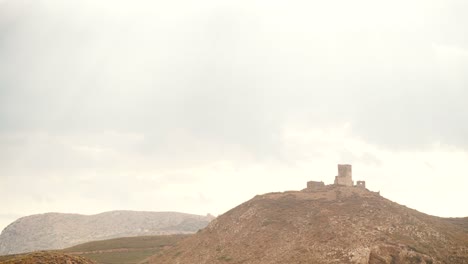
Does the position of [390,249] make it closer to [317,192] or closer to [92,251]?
[317,192]

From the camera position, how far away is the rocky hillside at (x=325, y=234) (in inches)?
2876

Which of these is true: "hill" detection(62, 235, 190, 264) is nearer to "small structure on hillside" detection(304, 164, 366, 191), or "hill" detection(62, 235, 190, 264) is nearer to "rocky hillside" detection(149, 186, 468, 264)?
"rocky hillside" detection(149, 186, 468, 264)

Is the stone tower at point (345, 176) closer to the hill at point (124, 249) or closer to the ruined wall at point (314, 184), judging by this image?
the ruined wall at point (314, 184)

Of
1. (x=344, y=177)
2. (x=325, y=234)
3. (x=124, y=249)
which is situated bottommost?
(x=124, y=249)

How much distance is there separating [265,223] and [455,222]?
4147cm

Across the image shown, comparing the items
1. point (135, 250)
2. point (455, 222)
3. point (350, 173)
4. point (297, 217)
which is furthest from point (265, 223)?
point (135, 250)

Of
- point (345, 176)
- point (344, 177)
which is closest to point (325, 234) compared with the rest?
point (344, 177)

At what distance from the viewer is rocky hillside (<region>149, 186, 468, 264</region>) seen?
240 ft

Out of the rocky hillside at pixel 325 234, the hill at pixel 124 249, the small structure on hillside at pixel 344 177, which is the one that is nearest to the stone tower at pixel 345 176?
the small structure on hillside at pixel 344 177

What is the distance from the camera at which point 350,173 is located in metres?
102

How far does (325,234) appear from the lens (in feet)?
261

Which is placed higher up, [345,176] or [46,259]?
[345,176]

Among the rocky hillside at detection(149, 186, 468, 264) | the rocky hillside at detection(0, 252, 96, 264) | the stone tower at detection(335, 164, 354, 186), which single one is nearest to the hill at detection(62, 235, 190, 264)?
the rocky hillside at detection(149, 186, 468, 264)

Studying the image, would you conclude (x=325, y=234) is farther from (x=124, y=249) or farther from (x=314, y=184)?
(x=124, y=249)
